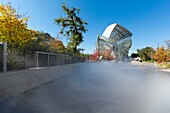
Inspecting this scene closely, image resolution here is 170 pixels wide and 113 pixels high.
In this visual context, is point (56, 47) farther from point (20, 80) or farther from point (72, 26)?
point (20, 80)

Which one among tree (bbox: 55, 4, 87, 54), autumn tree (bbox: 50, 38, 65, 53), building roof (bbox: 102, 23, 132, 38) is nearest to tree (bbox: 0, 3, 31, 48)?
autumn tree (bbox: 50, 38, 65, 53)

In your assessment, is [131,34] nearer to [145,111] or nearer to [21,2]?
[21,2]

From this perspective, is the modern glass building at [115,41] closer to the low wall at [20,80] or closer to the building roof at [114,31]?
Result: the building roof at [114,31]

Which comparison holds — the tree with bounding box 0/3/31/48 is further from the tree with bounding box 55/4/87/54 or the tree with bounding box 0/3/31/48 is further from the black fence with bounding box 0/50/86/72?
the tree with bounding box 55/4/87/54

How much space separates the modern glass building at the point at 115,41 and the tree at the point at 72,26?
5607cm

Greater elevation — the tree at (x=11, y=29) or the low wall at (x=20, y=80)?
the tree at (x=11, y=29)

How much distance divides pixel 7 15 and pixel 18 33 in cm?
176

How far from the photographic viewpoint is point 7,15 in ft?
30.7

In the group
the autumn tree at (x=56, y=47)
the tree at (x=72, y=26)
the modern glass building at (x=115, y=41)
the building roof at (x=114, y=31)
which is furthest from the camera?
the modern glass building at (x=115, y=41)

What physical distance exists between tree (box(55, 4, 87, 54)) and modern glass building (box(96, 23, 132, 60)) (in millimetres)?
56071

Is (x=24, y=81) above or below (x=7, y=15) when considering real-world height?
below

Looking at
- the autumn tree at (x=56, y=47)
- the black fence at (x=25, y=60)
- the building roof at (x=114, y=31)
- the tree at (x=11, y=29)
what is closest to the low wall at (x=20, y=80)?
the black fence at (x=25, y=60)

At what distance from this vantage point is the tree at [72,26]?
2127 cm

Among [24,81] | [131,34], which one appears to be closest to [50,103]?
[24,81]
